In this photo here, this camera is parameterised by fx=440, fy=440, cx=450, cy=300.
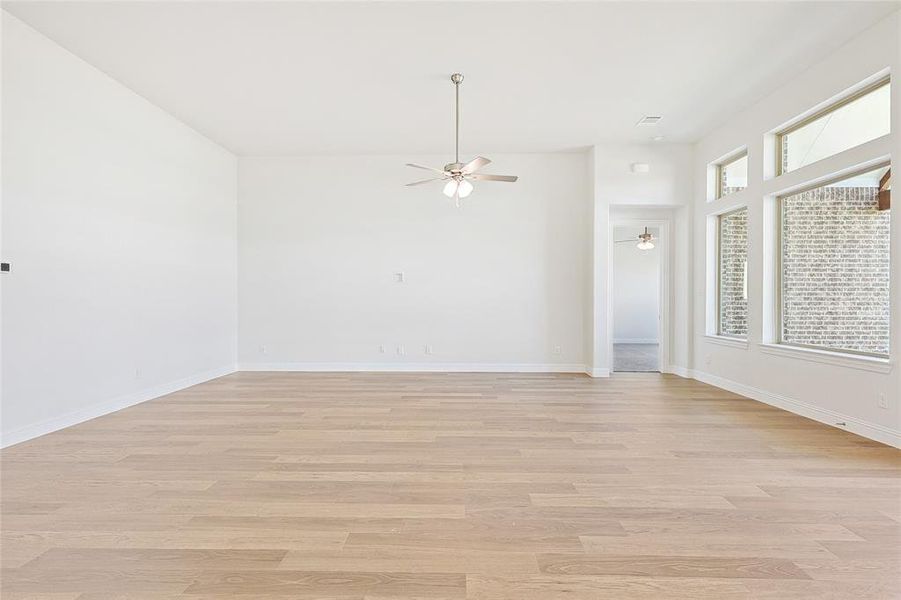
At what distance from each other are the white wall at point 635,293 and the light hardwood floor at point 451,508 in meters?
7.17

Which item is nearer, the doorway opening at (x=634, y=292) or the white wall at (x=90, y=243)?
the white wall at (x=90, y=243)

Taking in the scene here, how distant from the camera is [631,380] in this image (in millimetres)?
6027

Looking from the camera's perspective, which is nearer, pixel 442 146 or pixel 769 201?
pixel 769 201

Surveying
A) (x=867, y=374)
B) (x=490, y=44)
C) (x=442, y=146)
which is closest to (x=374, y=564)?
(x=490, y=44)

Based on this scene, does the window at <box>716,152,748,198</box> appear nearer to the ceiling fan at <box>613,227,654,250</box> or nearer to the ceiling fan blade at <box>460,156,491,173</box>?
the ceiling fan blade at <box>460,156,491,173</box>

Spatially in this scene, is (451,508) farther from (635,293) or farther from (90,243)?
(635,293)

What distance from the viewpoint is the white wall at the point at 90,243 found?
3426 mm

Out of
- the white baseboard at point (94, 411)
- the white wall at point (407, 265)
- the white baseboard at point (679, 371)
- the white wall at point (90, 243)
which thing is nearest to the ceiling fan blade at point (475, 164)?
the white wall at point (407, 265)

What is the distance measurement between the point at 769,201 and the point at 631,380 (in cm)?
269

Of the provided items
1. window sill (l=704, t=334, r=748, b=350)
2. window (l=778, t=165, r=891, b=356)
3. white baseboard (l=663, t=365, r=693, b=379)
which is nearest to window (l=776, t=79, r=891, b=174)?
window (l=778, t=165, r=891, b=356)

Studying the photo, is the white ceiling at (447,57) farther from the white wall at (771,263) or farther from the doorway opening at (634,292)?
the doorway opening at (634,292)

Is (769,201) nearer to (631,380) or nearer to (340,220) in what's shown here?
(631,380)

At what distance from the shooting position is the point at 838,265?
159 inches

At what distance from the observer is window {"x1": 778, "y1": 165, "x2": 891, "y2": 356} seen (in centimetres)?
362
